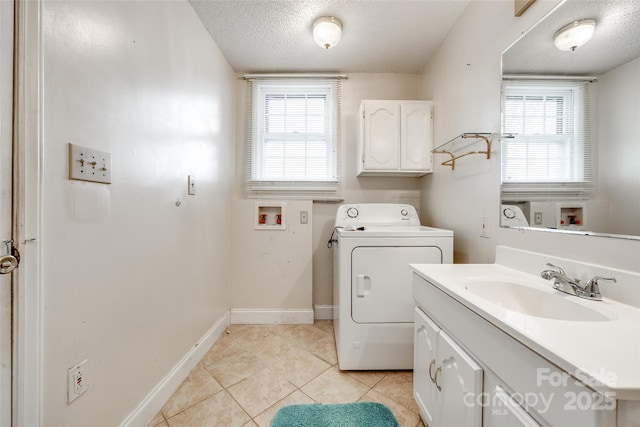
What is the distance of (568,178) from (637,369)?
80cm

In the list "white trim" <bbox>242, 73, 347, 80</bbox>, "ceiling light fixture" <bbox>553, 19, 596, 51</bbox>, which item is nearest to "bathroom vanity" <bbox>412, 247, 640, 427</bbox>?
"ceiling light fixture" <bbox>553, 19, 596, 51</bbox>

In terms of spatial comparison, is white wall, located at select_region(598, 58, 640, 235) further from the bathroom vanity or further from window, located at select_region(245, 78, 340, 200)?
window, located at select_region(245, 78, 340, 200)

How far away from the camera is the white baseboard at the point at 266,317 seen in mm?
2293

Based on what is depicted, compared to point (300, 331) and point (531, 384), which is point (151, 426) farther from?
Answer: point (531, 384)

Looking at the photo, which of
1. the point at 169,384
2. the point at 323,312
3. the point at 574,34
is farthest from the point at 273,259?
the point at 574,34

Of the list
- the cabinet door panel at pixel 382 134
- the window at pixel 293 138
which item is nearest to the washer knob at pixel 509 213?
the cabinet door panel at pixel 382 134

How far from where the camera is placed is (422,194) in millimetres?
2357

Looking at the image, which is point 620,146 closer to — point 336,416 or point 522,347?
point 522,347

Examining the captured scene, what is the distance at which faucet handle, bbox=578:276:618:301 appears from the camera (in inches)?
30.7

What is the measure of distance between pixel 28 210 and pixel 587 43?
6.53 feet

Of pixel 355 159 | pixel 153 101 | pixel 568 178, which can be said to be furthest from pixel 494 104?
pixel 153 101

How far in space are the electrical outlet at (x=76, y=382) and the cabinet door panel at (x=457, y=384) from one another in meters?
1.35

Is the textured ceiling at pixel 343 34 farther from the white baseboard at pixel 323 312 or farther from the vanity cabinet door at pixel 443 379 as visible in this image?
the white baseboard at pixel 323 312

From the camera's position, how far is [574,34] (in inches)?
37.0
